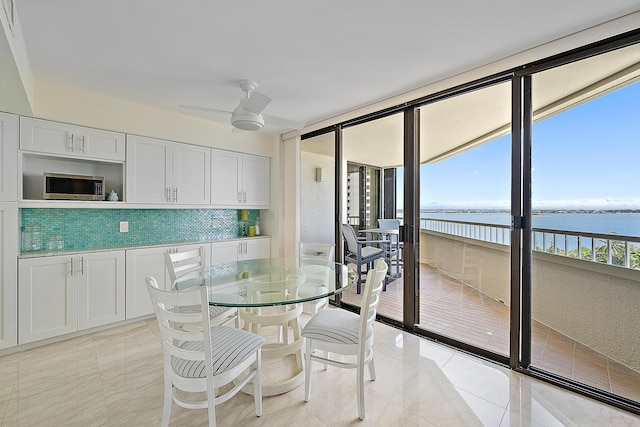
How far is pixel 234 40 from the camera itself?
215 centimetres

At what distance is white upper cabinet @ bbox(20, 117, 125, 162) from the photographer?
2.80 m

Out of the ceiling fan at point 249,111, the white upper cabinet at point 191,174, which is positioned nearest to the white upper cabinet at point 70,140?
the white upper cabinet at point 191,174

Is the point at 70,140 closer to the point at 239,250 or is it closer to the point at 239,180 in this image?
the point at 239,180

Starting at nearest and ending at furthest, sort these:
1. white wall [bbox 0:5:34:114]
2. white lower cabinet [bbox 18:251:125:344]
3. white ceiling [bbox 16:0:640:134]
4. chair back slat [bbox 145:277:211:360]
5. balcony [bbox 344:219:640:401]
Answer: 1. chair back slat [bbox 145:277:211:360]
2. white wall [bbox 0:5:34:114]
3. white ceiling [bbox 16:0:640:134]
4. balcony [bbox 344:219:640:401]
5. white lower cabinet [bbox 18:251:125:344]

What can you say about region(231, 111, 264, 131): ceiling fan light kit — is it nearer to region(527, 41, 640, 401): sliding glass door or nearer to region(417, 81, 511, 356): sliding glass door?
region(417, 81, 511, 356): sliding glass door

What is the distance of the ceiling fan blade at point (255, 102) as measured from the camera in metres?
2.34

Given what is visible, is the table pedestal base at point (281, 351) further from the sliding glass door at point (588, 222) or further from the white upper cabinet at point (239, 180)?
the white upper cabinet at point (239, 180)

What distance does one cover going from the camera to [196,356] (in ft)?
5.01

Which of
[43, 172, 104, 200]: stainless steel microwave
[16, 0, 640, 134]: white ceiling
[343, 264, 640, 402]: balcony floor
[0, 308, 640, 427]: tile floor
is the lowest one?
[0, 308, 640, 427]: tile floor

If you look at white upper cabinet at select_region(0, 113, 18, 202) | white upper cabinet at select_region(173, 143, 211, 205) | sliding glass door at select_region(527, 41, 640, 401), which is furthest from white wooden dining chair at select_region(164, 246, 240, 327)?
sliding glass door at select_region(527, 41, 640, 401)

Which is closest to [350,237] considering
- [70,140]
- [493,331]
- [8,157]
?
[493,331]

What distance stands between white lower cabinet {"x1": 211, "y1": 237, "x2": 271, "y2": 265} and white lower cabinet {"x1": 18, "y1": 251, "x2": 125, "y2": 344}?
109 cm

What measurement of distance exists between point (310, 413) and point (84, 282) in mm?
2644

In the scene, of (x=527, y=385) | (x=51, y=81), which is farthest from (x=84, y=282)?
(x=527, y=385)
